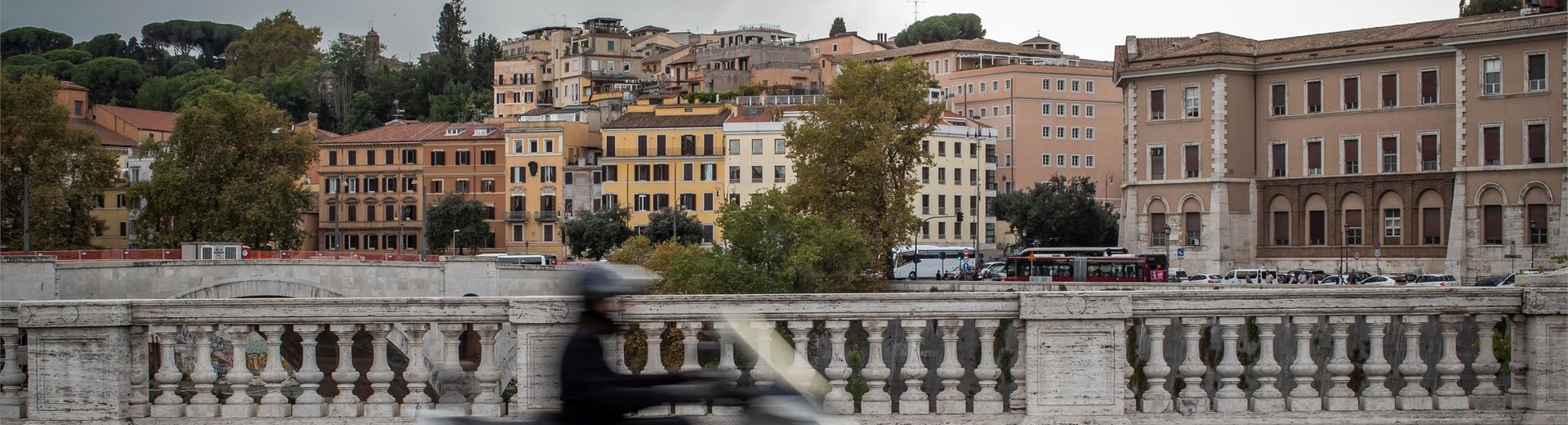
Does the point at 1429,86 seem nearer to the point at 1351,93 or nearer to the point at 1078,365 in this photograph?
the point at 1351,93

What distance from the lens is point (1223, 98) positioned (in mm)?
65250

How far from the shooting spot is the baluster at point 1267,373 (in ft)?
29.2

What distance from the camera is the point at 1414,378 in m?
9.02

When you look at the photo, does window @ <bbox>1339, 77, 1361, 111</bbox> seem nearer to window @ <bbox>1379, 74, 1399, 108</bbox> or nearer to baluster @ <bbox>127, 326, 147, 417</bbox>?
window @ <bbox>1379, 74, 1399, 108</bbox>

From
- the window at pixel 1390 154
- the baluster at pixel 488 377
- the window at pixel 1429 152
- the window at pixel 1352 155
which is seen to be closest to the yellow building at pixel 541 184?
the window at pixel 1352 155

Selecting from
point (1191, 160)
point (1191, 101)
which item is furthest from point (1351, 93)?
point (1191, 160)

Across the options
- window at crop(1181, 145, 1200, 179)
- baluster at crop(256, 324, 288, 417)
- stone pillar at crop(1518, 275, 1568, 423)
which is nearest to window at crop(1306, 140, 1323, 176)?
window at crop(1181, 145, 1200, 179)

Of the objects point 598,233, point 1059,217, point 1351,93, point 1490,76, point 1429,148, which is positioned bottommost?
point 598,233

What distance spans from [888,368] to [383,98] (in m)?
147

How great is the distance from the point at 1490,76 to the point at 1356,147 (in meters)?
6.40

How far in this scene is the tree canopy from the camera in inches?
6181

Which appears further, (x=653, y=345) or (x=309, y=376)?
(x=309, y=376)

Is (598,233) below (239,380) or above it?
below

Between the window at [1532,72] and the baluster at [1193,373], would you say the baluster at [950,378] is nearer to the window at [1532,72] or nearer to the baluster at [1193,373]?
the baluster at [1193,373]
